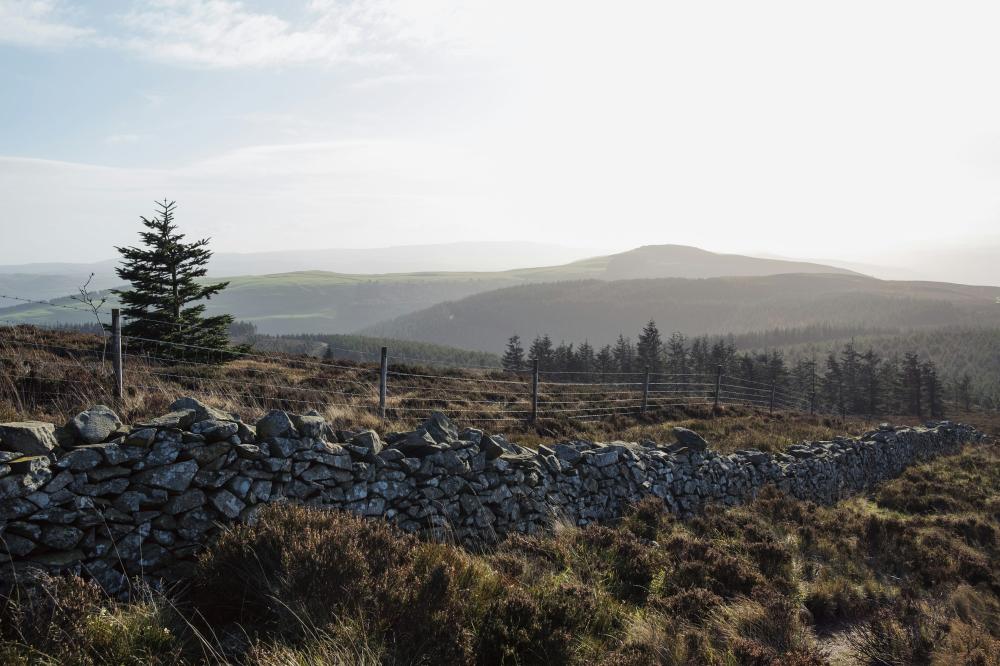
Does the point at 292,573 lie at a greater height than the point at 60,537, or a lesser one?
lesser

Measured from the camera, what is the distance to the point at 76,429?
4152 millimetres

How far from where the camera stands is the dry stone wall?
382cm

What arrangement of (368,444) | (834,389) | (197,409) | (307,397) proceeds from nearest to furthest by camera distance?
(197,409) → (368,444) → (307,397) → (834,389)

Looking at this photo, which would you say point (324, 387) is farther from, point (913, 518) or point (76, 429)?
point (913, 518)

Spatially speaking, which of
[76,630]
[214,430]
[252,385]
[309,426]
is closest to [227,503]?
[214,430]

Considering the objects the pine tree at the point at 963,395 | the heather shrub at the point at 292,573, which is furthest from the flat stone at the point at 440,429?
the pine tree at the point at 963,395

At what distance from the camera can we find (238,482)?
15.6 ft

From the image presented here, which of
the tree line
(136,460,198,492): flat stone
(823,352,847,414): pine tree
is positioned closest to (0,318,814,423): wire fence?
(136,460,198,492): flat stone

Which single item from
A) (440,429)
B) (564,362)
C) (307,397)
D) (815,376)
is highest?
(440,429)

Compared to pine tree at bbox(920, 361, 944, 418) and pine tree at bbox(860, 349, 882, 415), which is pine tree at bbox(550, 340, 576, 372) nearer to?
pine tree at bbox(860, 349, 882, 415)

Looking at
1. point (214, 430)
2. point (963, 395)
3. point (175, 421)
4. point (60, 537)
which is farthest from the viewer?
point (963, 395)

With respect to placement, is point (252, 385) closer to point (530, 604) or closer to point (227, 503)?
point (227, 503)

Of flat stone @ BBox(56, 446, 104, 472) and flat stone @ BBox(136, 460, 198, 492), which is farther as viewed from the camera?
flat stone @ BBox(136, 460, 198, 492)

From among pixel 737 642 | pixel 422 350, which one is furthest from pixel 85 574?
pixel 422 350
